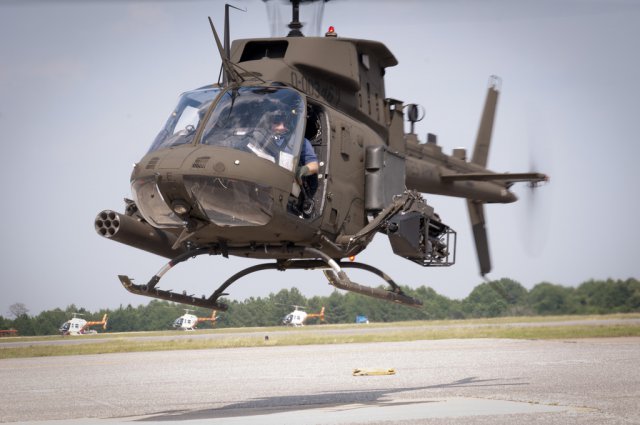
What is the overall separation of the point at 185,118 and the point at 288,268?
2.90 meters

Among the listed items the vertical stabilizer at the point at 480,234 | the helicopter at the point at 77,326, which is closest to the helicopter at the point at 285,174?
the vertical stabilizer at the point at 480,234

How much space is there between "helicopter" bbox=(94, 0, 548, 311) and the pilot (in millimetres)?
19

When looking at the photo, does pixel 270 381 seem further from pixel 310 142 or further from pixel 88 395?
pixel 310 142

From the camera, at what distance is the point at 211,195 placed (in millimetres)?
9531

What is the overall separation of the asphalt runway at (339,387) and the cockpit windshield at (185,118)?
4054 mm

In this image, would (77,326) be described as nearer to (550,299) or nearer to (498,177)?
(550,299)

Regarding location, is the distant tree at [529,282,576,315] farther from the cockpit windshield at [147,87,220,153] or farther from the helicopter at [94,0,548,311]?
the cockpit windshield at [147,87,220,153]

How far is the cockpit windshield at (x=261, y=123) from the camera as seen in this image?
988 centimetres

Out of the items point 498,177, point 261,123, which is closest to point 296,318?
point 498,177

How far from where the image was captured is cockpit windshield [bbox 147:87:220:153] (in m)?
10.2

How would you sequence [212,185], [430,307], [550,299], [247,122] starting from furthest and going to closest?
[430,307] → [550,299] → [247,122] → [212,185]

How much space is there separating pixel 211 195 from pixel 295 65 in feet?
8.41

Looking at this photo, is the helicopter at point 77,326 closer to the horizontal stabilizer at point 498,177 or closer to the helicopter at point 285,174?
the horizontal stabilizer at point 498,177

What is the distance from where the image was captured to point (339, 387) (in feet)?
59.1
